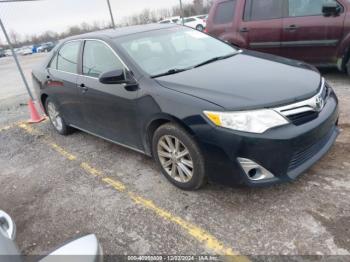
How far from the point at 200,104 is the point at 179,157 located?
610 mm

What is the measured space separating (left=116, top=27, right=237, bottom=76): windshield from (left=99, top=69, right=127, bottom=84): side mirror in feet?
0.73

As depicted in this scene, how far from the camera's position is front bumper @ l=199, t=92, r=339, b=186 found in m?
2.40

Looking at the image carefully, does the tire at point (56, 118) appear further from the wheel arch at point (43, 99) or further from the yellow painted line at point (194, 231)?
the yellow painted line at point (194, 231)

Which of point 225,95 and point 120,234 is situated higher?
point 225,95

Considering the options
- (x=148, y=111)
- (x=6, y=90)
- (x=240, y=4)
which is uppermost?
(x=240, y=4)

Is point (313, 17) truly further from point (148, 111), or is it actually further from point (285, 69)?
point (148, 111)

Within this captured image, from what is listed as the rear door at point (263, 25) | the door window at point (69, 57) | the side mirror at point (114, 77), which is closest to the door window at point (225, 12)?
the rear door at point (263, 25)

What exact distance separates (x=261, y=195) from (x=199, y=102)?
1.04 meters

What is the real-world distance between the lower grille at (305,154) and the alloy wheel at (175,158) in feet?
2.84

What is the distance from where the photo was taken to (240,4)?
6320mm

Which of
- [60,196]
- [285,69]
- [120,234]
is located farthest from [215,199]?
[60,196]

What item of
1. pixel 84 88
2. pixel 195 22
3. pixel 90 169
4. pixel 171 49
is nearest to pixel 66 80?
pixel 84 88

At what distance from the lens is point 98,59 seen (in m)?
3.71

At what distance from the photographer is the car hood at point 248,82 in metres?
2.52
